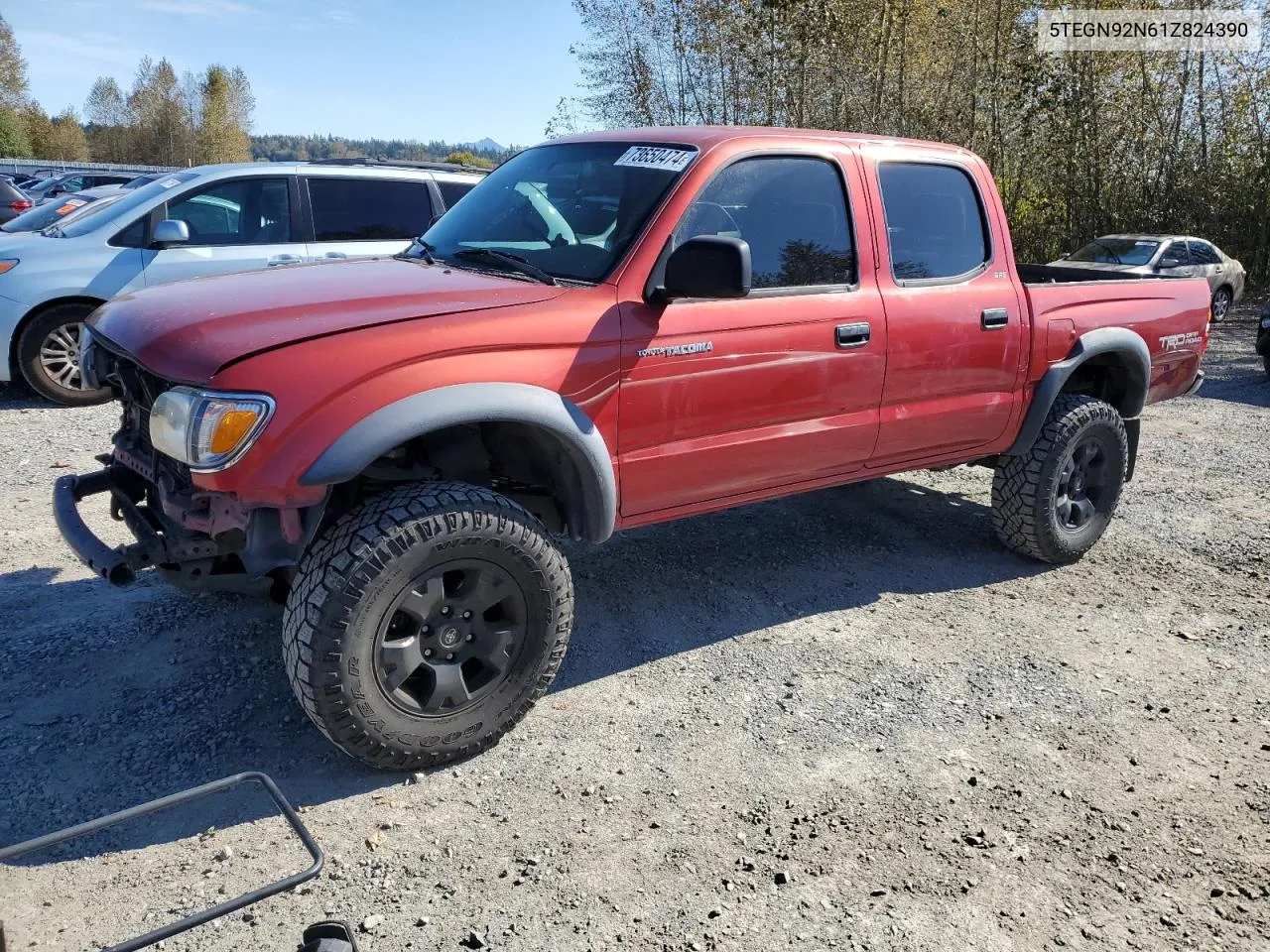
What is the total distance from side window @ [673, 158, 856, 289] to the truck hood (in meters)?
0.74

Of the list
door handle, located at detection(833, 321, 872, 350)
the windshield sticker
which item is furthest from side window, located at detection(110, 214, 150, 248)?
door handle, located at detection(833, 321, 872, 350)

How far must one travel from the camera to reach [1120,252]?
14141mm

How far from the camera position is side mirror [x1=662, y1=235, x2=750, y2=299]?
10.6 feet

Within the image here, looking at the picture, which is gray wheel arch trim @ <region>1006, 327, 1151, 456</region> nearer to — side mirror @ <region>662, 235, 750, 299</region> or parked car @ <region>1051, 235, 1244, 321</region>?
side mirror @ <region>662, 235, 750, 299</region>

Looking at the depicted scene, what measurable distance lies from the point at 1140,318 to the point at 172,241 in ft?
20.8

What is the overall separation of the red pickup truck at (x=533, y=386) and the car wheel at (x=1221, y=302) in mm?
12641

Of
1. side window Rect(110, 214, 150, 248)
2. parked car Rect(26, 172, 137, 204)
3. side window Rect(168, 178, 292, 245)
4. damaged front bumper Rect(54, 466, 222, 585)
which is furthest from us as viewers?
parked car Rect(26, 172, 137, 204)

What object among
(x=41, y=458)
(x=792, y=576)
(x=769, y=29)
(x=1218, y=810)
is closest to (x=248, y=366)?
(x=792, y=576)

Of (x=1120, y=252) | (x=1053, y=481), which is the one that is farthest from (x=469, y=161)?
(x=1053, y=481)

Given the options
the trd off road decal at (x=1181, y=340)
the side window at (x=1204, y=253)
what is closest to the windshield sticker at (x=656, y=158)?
the trd off road decal at (x=1181, y=340)

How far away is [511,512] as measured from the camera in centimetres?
320

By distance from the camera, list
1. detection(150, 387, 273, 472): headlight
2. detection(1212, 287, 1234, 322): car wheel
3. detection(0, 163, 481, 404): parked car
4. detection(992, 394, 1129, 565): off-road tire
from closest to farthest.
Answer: detection(150, 387, 273, 472): headlight < detection(992, 394, 1129, 565): off-road tire < detection(0, 163, 481, 404): parked car < detection(1212, 287, 1234, 322): car wheel

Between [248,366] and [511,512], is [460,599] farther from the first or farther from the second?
[248,366]

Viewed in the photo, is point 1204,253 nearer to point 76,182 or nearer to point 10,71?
point 76,182
